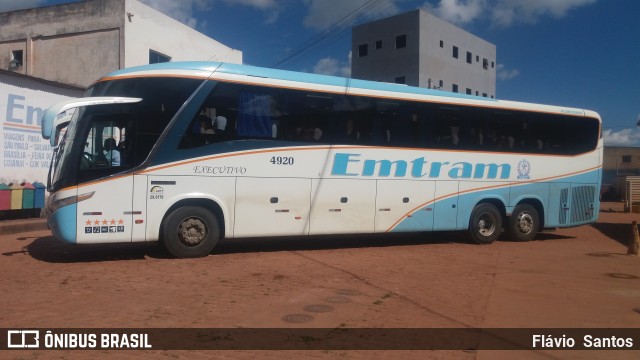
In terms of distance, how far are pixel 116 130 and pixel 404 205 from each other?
6.39 m

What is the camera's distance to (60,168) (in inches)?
333

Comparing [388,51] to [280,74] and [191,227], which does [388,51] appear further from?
[191,227]

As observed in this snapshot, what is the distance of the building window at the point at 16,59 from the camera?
22.9 m

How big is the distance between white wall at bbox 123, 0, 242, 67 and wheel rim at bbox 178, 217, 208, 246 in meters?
14.1

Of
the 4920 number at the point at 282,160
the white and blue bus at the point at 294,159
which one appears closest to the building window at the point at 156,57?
the white and blue bus at the point at 294,159

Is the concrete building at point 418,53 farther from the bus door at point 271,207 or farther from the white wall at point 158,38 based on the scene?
the bus door at point 271,207

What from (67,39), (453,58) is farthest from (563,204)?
(453,58)

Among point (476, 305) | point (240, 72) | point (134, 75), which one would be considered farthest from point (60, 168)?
point (476, 305)

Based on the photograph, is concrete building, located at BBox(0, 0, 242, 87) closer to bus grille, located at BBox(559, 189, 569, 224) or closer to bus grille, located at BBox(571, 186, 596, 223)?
bus grille, located at BBox(559, 189, 569, 224)

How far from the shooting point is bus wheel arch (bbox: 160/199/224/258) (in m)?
8.81

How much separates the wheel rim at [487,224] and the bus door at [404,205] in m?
1.66

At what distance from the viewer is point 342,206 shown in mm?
10422

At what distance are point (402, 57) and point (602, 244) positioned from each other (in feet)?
111

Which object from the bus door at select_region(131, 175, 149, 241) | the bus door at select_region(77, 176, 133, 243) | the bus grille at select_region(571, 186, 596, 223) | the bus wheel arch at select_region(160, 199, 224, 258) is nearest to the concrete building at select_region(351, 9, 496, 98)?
the bus grille at select_region(571, 186, 596, 223)
